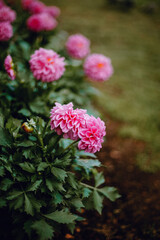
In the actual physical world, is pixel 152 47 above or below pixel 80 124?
below

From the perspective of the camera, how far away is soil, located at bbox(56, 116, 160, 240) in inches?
86.2

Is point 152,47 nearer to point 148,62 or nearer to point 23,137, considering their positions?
point 148,62

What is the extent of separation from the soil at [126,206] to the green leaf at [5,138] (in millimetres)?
1192

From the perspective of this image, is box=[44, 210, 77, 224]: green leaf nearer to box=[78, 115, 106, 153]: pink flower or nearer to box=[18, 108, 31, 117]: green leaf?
box=[78, 115, 106, 153]: pink flower

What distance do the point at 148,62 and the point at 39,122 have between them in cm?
647

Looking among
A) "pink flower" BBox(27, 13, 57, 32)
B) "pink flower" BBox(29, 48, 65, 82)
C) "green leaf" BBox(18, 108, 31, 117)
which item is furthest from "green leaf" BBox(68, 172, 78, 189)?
"pink flower" BBox(27, 13, 57, 32)

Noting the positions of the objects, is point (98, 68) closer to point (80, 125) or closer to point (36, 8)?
point (80, 125)

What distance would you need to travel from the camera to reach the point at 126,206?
2.56 metres

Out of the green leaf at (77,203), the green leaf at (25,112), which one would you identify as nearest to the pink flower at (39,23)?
the green leaf at (25,112)

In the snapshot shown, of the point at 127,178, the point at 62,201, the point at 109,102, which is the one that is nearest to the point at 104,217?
the point at 127,178

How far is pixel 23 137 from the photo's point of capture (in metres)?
1.70

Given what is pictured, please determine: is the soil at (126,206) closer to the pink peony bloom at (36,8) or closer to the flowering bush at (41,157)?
the flowering bush at (41,157)

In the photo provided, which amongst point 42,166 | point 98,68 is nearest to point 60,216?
point 42,166

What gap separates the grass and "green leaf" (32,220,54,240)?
2.22 metres
